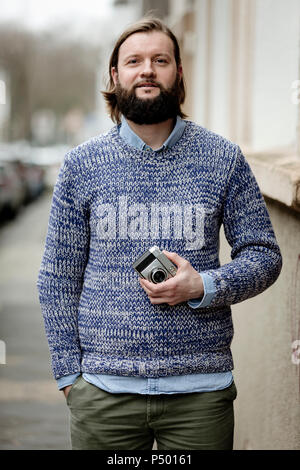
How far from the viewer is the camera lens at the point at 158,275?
243 centimetres

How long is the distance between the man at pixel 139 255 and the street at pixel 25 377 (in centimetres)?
127

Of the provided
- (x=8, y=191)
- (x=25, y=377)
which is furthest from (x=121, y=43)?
(x=8, y=191)

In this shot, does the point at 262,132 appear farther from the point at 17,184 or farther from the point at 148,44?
the point at 17,184

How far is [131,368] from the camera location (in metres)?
2.52

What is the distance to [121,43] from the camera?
2709 millimetres

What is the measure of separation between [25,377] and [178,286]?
414cm

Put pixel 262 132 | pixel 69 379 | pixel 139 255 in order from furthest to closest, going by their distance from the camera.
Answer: pixel 262 132 < pixel 69 379 < pixel 139 255

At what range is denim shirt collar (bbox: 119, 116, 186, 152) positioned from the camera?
261 centimetres

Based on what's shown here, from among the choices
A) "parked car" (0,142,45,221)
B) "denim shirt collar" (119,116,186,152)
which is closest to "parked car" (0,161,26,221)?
"parked car" (0,142,45,221)

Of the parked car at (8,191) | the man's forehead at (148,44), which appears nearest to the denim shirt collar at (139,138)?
the man's forehead at (148,44)

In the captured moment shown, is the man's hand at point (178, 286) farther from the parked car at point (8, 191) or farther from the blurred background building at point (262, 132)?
the parked car at point (8, 191)

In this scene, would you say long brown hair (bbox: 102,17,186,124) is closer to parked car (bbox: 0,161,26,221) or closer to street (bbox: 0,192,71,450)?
street (bbox: 0,192,71,450)

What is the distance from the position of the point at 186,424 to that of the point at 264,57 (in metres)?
3.26
